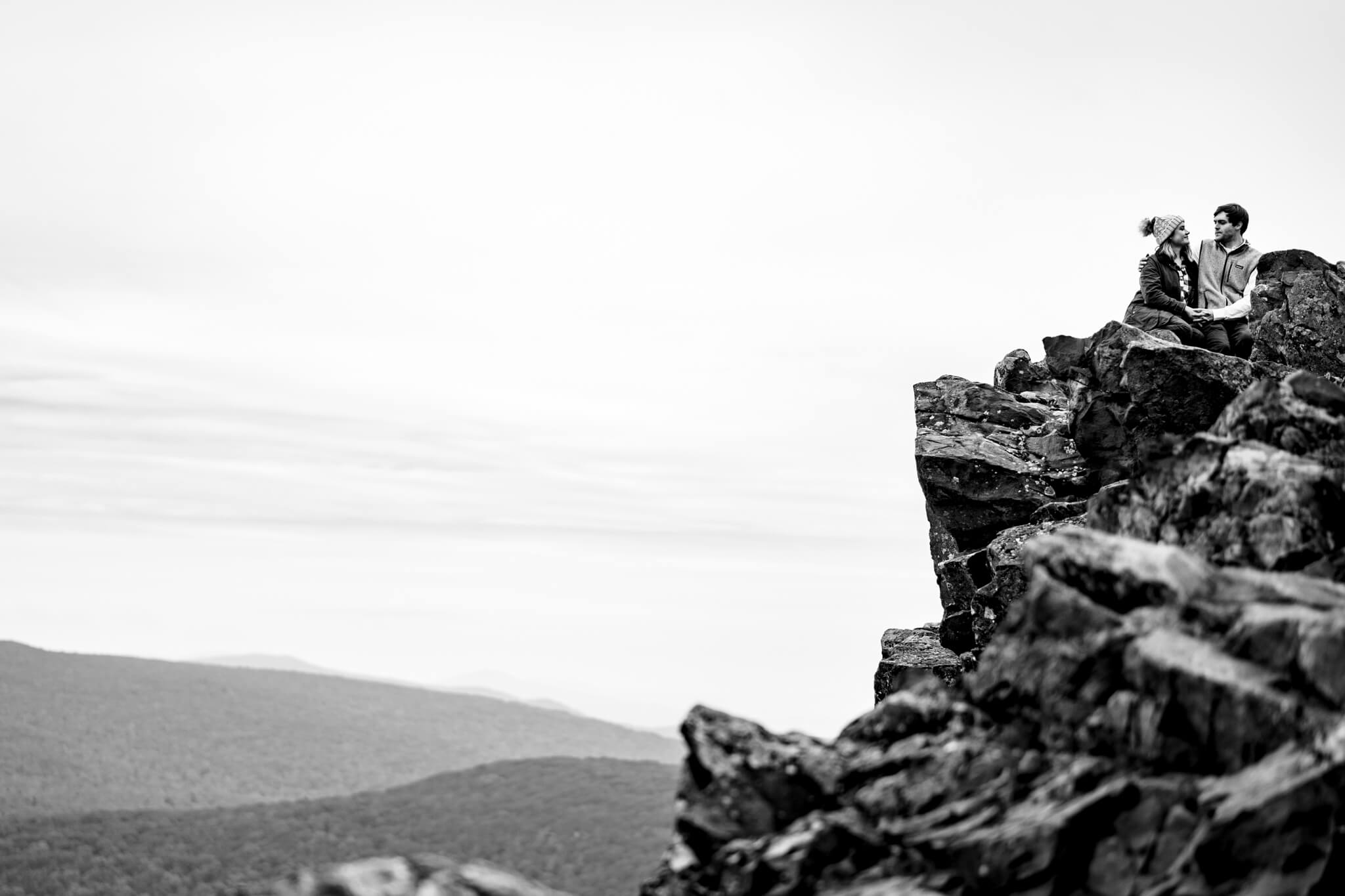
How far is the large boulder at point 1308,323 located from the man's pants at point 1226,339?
39.0 inches

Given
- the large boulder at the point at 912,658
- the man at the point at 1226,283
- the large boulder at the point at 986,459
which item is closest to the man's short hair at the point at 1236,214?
the man at the point at 1226,283

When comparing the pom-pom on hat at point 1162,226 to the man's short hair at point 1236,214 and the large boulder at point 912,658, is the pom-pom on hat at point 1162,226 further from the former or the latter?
the large boulder at point 912,658

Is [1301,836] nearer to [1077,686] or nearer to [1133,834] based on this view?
[1133,834]

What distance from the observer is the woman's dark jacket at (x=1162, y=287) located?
41125 mm

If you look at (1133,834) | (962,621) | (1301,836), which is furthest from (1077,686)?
(962,621)

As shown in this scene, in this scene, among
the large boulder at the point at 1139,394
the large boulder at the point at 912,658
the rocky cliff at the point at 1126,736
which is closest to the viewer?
the rocky cliff at the point at 1126,736

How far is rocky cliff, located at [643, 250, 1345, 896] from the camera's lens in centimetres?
1688

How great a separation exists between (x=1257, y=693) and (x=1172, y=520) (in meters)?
7.39

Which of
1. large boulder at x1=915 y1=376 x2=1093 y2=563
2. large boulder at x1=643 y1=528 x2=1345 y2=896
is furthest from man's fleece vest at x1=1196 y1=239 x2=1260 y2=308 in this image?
large boulder at x1=643 y1=528 x2=1345 y2=896

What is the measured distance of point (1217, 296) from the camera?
41.9 metres

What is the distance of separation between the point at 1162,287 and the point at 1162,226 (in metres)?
2.36

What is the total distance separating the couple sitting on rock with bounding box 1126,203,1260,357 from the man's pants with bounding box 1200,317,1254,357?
0.02m

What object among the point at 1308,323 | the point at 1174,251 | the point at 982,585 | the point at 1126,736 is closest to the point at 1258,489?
the point at 1126,736

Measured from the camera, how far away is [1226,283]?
4172 centimetres
